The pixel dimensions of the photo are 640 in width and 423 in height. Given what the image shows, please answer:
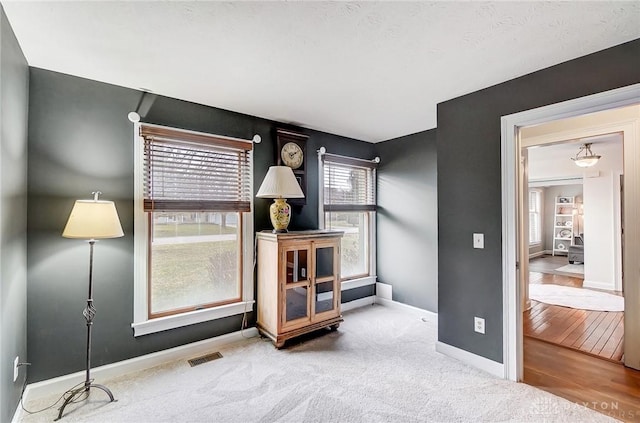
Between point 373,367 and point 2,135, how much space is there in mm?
2929

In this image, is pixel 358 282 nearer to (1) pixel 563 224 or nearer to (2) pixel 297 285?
(2) pixel 297 285

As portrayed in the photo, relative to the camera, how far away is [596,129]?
2.88 metres

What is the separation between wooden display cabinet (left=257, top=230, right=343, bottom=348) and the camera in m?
2.82

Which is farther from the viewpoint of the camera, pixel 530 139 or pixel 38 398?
pixel 530 139

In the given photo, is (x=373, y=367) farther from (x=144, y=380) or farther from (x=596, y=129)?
(x=596, y=129)

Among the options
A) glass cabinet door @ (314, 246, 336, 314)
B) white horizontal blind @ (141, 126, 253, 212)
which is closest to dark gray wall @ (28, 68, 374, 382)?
white horizontal blind @ (141, 126, 253, 212)

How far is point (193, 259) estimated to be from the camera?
9.13 ft

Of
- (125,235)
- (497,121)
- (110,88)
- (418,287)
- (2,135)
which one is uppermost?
(110,88)

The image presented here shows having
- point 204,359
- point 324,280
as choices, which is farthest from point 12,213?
point 324,280

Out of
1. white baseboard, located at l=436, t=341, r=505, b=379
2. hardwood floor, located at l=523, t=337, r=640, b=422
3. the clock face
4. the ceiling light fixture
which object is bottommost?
hardwood floor, located at l=523, t=337, r=640, b=422

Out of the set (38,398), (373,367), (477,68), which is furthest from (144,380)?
(477,68)

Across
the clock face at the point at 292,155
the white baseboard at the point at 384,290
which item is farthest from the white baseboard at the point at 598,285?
the clock face at the point at 292,155

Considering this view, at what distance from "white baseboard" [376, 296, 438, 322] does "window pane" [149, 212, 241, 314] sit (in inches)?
83.6

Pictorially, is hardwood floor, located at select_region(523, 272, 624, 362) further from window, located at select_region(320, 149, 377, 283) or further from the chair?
the chair
